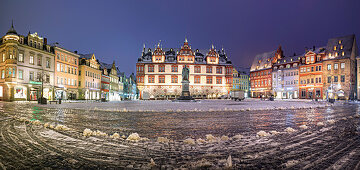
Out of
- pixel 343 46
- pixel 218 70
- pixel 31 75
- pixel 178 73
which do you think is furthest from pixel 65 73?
pixel 343 46

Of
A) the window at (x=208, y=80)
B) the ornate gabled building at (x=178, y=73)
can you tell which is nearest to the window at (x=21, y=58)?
the ornate gabled building at (x=178, y=73)

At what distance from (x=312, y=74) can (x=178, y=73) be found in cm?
4039

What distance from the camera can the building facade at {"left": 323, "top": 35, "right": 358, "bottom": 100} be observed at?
47.6m

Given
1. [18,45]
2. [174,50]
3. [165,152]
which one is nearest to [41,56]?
[18,45]

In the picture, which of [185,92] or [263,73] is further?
[263,73]

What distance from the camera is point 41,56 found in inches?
1465

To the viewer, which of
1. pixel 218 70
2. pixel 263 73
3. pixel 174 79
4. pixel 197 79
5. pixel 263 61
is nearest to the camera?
pixel 174 79

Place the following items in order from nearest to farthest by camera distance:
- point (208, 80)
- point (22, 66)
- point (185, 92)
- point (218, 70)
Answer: point (22, 66) → point (185, 92) → point (208, 80) → point (218, 70)

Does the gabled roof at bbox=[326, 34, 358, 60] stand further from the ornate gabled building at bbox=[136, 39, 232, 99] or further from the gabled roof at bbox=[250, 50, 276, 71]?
the ornate gabled building at bbox=[136, 39, 232, 99]

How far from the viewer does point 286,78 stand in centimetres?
6450

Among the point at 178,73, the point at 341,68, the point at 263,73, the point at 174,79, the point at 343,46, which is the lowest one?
the point at 174,79

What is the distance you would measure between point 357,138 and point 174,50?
60728 millimetres

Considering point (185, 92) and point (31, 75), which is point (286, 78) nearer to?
point (185, 92)

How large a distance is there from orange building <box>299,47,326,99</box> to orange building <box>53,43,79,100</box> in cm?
6579
